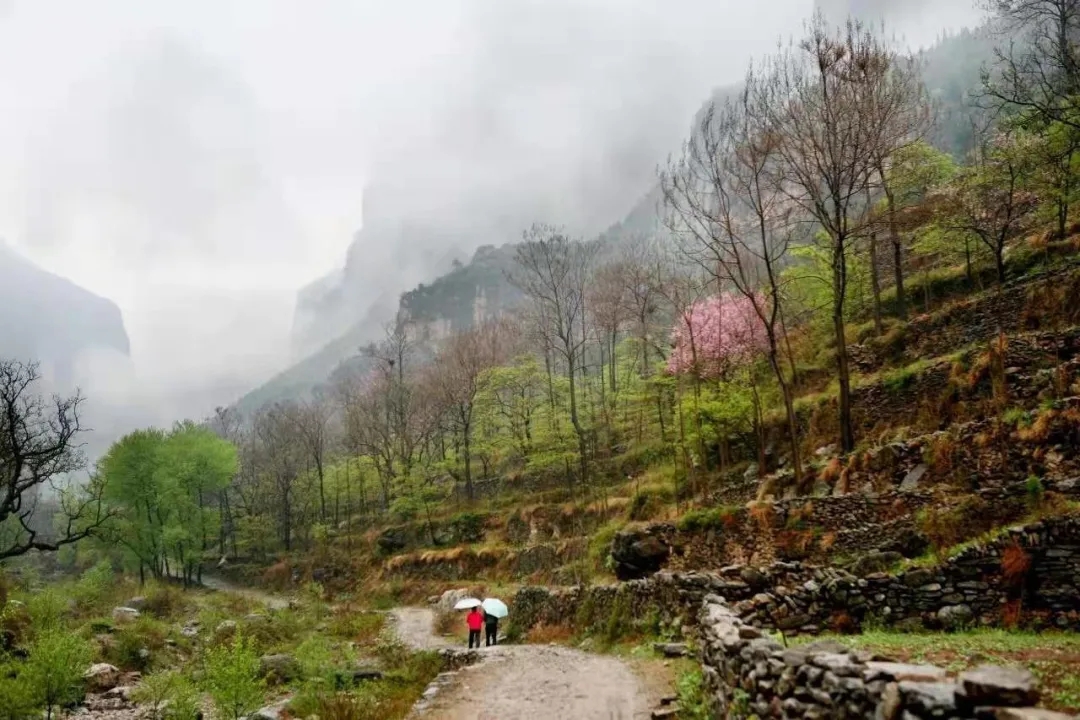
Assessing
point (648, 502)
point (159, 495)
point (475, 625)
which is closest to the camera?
point (475, 625)

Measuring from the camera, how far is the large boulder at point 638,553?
17.8m

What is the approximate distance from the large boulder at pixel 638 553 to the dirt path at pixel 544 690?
134 inches

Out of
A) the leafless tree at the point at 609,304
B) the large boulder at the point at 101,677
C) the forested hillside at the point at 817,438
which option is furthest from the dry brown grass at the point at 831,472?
the leafless tree at the point at 609,304

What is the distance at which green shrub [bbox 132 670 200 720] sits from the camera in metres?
10.6

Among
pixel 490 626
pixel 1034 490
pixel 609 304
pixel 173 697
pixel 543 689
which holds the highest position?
pixel 609 304

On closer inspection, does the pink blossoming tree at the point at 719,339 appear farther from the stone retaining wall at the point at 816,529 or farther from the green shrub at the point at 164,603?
the green shrub at the point at 164,603

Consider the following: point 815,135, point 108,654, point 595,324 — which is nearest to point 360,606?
point 108,654

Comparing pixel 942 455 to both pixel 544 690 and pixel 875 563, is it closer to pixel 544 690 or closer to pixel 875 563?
pixel 875 563

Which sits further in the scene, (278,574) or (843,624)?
(278,574)

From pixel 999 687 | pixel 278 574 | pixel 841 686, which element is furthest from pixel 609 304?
pixel 999 687

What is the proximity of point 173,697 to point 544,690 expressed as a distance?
27.2 feet

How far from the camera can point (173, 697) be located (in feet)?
44.2

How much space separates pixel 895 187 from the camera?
26.2 m

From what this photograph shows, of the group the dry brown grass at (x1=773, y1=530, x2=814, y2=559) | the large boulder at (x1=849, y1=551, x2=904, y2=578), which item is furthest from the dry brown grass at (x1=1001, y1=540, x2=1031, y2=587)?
the dry brown grass at (x1=773, y1=530, x2=814, y2=559)
